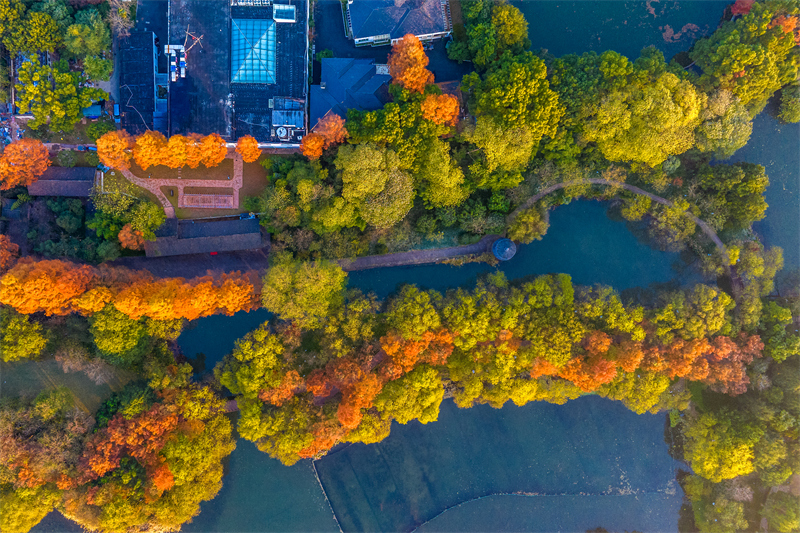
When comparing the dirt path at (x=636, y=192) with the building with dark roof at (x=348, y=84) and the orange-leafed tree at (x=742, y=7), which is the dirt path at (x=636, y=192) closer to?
the building with dark roof at (x=348, y=84)

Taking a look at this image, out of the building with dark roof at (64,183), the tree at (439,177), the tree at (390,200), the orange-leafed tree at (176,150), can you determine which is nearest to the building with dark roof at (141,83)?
the orange-leafed tree at (176,150)

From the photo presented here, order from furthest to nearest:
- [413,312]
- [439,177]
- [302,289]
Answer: [413,312], [439,177], [302,289]

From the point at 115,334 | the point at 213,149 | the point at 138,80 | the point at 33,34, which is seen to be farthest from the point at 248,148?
the point at 33,34

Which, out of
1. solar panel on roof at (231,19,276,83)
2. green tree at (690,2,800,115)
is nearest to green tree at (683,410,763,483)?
green tree at (690,2,800,115)

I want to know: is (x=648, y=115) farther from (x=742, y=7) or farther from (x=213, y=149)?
(x=213, y=149)

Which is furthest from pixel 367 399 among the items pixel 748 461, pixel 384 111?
pixel 748 461
